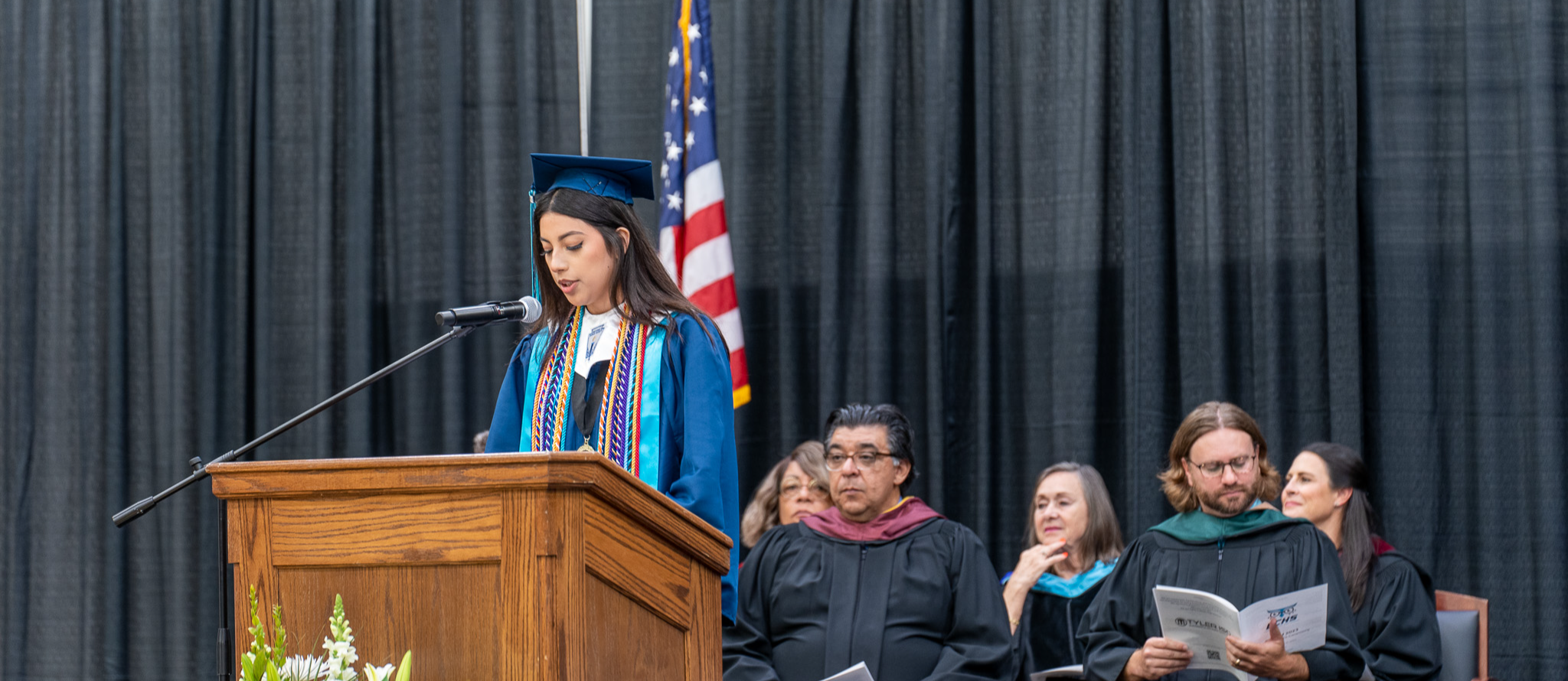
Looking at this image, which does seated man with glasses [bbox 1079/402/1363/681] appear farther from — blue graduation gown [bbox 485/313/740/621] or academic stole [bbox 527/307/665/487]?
academic stole [bbox 527/307/665/487]

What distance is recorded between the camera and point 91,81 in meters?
6.05

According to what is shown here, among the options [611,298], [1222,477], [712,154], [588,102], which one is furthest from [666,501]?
[588,102]

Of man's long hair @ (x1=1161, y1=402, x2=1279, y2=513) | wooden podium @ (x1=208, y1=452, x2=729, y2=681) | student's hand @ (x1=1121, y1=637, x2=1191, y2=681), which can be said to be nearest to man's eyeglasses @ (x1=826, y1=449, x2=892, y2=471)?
man's long hair @ (x1=1161, y1=402, x2=1279, y2=513)

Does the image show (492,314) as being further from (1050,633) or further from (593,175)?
(1050,633)

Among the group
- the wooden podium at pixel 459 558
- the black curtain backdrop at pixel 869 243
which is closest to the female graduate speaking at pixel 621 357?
the wooden podium at pixel 459 558

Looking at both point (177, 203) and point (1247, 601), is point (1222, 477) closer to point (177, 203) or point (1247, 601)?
→ point (1247, 601)

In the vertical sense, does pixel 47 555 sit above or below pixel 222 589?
below

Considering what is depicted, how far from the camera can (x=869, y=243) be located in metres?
5.32

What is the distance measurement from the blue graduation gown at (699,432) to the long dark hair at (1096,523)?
2.24 m

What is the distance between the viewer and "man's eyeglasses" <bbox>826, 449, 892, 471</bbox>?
4008mm

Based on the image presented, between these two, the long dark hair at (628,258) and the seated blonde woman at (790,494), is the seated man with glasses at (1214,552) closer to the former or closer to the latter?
the seated blonde woman at (790,494)

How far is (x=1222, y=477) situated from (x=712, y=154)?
2.22 meters

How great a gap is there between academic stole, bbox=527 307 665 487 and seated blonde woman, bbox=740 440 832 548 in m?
2.25

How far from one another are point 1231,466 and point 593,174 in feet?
6.60
